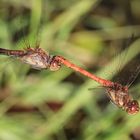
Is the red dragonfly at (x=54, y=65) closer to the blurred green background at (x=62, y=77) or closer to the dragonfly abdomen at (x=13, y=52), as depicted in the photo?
the dragonfly abdomen at (x=13, y=52)

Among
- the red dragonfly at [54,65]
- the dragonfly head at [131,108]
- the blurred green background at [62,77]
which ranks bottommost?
the blurred green background at [62,77]

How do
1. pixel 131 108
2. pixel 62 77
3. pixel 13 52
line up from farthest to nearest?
1. pixel 62 77
2. pixel 13 52
3. pixel 131 108

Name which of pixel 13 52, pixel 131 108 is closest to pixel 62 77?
pixel 13 52

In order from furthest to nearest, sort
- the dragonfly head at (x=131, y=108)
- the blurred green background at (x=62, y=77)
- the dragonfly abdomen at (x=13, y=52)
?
the blurred green background at (x=62, y=77) < the dragonfly abdomen at (x=13, y=52) < the dragonfly head at (x=131, y=108)

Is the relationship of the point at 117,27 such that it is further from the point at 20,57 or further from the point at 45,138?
the point at 20,57

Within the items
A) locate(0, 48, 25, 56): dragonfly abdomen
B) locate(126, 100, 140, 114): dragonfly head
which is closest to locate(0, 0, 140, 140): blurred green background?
locate(0, 48, 25, 56): dragonfly abdomen

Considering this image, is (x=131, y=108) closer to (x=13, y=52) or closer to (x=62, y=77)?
(x=13, y=52)

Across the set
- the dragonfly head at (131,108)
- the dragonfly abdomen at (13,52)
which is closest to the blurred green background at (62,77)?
the dragonfly abdomen at (13,52)

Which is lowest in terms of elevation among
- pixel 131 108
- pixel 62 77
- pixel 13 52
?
pixel 62 77

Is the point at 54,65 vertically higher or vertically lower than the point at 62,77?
higher
